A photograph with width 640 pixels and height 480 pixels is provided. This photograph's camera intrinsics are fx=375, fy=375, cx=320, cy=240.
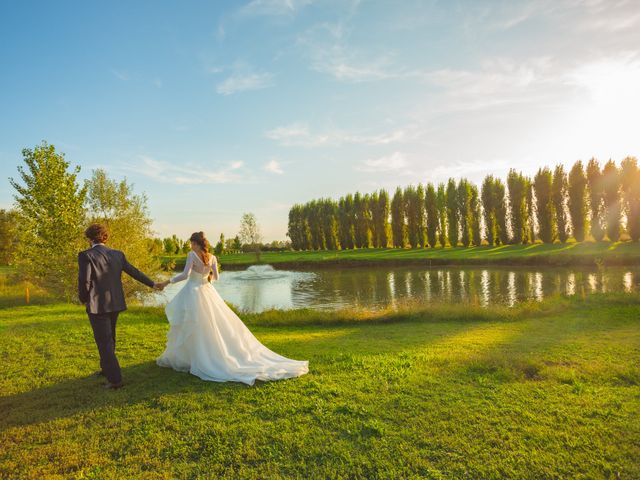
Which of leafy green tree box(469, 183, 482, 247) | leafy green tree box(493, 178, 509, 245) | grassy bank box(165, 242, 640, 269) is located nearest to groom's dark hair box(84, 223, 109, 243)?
grassy bank box(165, 242, 640, 269)

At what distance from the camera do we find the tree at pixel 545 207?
2147 inches

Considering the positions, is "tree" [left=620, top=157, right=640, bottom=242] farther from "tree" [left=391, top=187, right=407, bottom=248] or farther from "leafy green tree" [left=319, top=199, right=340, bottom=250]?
"leafy green tree" [left=319, top=199, right=340, bottom=250]

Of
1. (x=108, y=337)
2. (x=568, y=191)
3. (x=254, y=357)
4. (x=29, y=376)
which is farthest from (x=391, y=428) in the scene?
(x=568, y=191)

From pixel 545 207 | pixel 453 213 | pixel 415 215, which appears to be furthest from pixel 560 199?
pixel 415 215

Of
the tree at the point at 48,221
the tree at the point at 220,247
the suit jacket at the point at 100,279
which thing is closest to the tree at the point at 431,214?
the tree at the point at 220,247

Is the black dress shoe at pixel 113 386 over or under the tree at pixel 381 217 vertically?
under

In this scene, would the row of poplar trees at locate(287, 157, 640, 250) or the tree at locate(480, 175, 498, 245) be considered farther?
the tree at locate(480, 175, 498, 245)

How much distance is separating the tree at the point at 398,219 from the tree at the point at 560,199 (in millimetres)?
25472

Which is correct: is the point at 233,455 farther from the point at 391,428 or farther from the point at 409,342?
the point at 409,342

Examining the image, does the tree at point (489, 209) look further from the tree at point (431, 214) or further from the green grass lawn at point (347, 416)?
the green grass lawn at point (347, 416)

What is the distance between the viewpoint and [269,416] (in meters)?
5.06

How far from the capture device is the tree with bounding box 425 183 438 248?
67.8 metres

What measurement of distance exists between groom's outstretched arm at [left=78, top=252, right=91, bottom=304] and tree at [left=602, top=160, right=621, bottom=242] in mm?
58715

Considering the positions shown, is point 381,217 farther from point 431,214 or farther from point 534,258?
point 534,258
